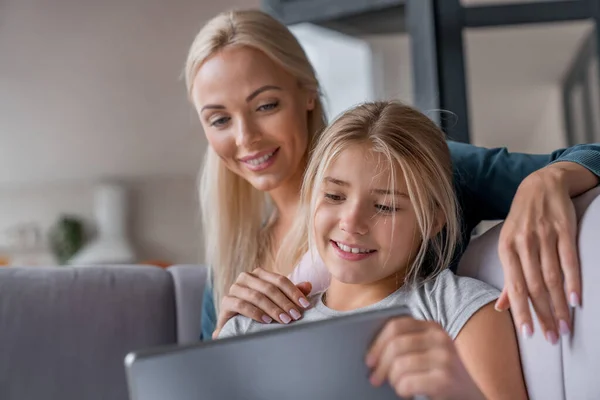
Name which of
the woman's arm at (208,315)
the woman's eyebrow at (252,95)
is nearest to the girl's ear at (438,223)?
the woman's eyebrow at (252,95)

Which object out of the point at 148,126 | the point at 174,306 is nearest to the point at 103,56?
the point at 148,126

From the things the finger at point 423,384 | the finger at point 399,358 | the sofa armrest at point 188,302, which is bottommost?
the sofa armrest at point 188,302

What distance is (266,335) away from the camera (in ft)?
2.00

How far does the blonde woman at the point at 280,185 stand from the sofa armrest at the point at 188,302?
141 millimetres

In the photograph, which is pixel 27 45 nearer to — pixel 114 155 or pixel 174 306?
pixel 114 155

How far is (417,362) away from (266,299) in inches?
21.4

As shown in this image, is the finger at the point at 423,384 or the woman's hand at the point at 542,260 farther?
the woman's hand at the point at 542,260

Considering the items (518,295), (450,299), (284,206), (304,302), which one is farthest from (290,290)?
(284,206)

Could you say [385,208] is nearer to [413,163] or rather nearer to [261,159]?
[413,163]

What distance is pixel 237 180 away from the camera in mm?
1719

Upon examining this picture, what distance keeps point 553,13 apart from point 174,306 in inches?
65.7

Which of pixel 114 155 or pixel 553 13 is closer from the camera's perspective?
pixel 553 13

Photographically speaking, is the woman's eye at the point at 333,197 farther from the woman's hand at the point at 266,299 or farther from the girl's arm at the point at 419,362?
the girl's arm at the point at 419,362

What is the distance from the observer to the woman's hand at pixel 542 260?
903mm
